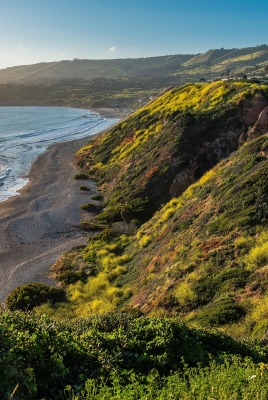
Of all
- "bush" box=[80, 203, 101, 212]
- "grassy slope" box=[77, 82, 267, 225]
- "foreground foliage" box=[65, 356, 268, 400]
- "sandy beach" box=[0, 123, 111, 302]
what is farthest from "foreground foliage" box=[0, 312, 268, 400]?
"bush" box=[80, 203, 101, 212]

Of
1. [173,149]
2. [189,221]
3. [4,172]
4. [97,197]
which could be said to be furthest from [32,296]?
[4,172]

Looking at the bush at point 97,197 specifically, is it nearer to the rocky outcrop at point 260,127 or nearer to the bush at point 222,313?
the rocky outcrop at point 260,127

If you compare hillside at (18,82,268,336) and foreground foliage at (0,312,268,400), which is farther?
hillside at (18,82,268,336)

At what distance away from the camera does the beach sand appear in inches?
1241

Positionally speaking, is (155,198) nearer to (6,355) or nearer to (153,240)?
(153,240)

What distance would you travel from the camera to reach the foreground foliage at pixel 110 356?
833cm

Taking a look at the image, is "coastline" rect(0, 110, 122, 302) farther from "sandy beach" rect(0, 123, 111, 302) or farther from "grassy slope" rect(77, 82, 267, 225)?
"grassy slope" rect(77, 82, 267, 225)

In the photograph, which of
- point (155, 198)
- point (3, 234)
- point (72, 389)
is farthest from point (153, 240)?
point (72, 389)

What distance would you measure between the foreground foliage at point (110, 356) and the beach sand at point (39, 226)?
18.4 metres

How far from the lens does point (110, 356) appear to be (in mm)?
10062

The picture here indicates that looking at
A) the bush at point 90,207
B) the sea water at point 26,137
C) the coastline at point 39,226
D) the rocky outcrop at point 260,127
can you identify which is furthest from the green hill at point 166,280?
the sea water at point 26,137

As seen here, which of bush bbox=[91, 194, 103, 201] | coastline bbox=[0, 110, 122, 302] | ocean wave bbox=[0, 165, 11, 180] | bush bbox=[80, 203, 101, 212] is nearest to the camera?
coastline bbox=[0, 110, 122, 302]

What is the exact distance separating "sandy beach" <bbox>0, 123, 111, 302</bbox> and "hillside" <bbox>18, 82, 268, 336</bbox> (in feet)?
7.40

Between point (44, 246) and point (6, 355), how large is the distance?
95.7 ft
